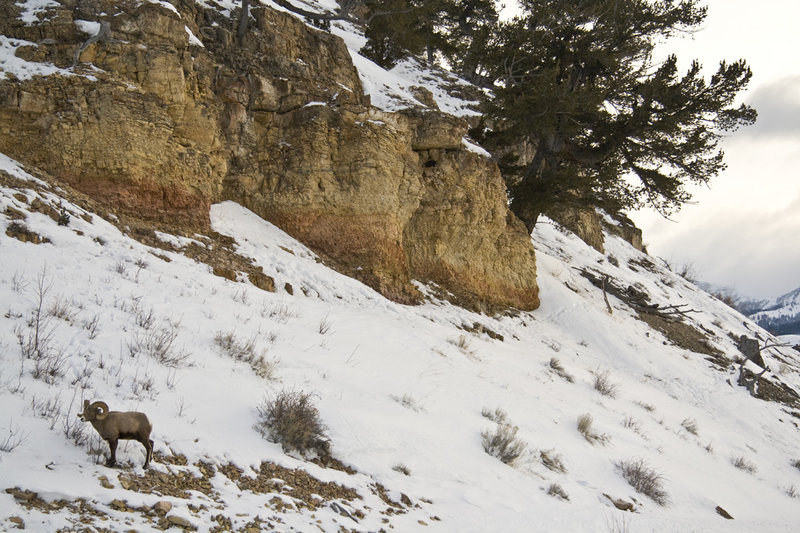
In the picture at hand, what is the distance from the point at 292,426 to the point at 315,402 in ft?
2.88

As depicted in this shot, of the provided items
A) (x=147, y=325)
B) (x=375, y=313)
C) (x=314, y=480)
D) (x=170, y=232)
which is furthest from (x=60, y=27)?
(x=314, y=480)

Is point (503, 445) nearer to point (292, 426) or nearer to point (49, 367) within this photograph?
point (292, 426)

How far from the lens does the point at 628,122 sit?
51.8ft

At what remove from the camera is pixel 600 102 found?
15.4m

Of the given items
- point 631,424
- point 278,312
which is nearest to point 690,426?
point 631,424

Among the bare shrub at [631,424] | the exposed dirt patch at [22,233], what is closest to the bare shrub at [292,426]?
the exposed dirt patch at [22,233]

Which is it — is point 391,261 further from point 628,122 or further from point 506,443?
point 628,122

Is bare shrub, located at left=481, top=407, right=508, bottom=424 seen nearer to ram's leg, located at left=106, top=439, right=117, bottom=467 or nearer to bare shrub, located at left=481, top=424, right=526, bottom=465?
bare shrub, located at left=481, top=424, right=526, bottom=465

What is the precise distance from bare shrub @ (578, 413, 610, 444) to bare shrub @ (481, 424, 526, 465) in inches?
88.5

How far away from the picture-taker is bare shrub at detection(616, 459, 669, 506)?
6879 mm

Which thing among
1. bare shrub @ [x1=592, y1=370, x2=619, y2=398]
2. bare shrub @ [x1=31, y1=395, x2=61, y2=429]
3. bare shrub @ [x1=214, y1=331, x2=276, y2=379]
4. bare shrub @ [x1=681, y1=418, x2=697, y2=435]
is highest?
bare shrub @ [x1=31, y1=395, x2=61, y2=429]

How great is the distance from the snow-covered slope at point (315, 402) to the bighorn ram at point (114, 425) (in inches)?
8.6

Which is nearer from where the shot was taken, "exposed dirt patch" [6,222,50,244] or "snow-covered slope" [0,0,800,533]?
"snow-covered slope" [0,0,800,533]

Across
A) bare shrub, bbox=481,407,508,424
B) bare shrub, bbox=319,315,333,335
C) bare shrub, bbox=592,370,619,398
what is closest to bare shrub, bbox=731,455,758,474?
bare shrub, bbox=592,370,619,398
